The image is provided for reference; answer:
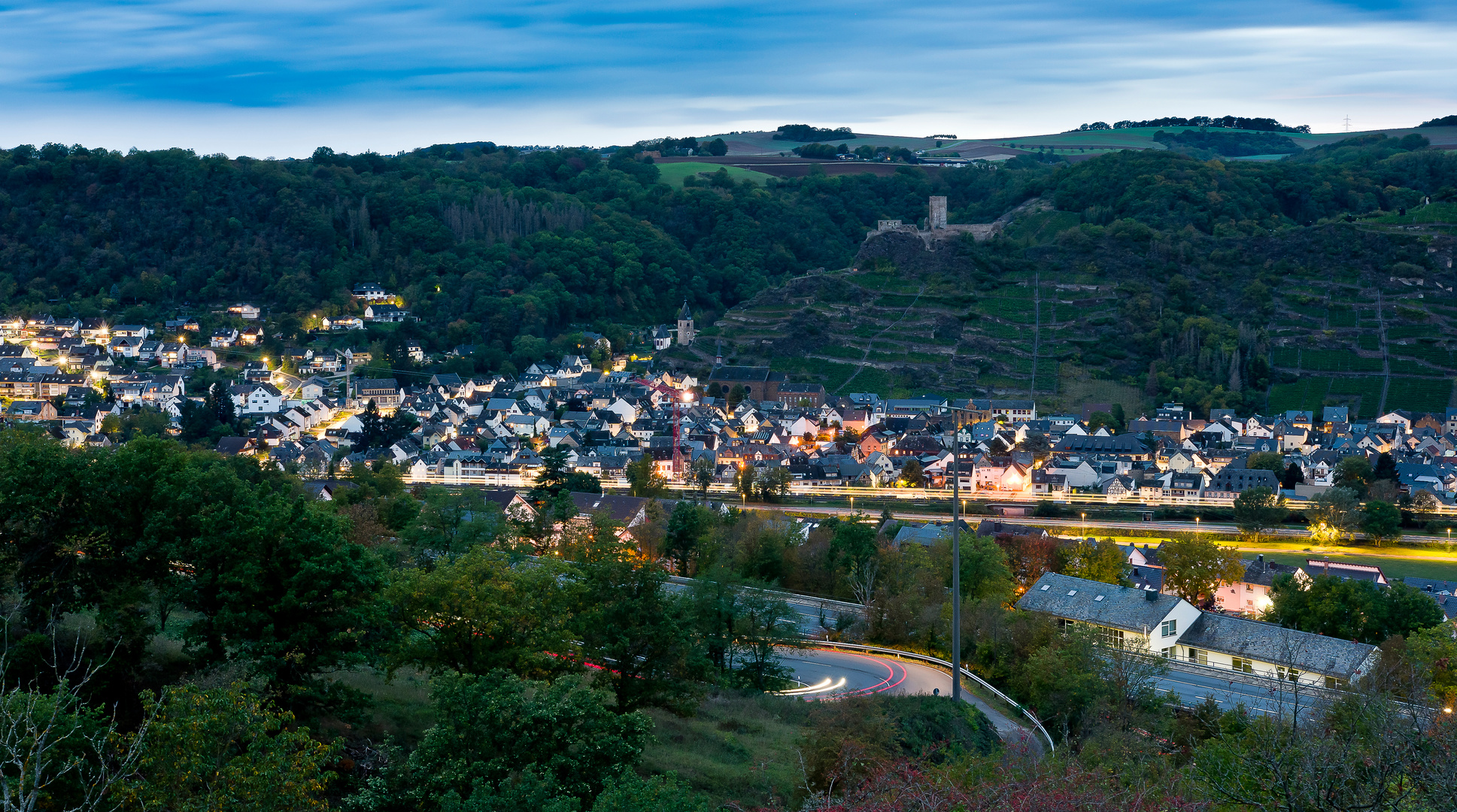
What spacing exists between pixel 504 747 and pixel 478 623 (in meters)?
3.21

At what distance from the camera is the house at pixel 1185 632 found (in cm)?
2422

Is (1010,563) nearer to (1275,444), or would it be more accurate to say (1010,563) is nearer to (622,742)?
(622,742)

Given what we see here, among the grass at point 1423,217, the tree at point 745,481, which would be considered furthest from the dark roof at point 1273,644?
the grass at point 1423,217

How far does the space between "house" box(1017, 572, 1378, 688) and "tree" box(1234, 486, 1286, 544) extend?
55.1ft

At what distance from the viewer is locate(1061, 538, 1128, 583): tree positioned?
31.0 m

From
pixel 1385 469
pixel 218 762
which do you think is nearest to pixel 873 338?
pixel 1385 469

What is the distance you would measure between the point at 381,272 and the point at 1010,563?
66.4 m

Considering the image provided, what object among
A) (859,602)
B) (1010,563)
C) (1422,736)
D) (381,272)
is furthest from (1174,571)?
(381,272)

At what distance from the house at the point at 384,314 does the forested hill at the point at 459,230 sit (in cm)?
112

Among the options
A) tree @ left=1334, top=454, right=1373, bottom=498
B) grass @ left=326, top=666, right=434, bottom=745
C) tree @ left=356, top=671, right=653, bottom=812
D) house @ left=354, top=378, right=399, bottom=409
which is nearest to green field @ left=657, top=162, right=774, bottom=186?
house @ left=354, top=378, right=399, bottom=409

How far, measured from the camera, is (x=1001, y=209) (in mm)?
102062

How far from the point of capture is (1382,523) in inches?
1612

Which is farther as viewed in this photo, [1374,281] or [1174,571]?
[1374,281]

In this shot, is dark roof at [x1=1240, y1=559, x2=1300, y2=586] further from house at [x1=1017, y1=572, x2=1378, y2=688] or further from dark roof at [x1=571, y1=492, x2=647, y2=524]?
dark roof at [x1=571, y1=492, x2=647, y2=524]
